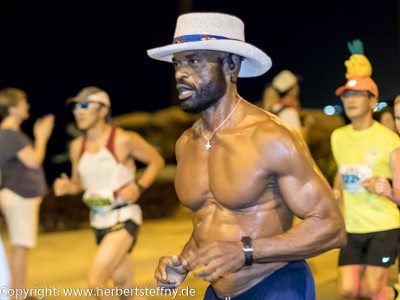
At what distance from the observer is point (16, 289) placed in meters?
4.96

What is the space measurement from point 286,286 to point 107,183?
2661 mm

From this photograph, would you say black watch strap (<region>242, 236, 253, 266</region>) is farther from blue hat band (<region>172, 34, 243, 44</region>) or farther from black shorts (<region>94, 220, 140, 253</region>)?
black shorts (<region>94, 220, 140, 253</region>)

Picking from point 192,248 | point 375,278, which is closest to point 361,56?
point 375,278

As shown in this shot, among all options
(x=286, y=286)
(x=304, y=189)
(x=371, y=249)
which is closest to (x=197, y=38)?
(x=304, y=189)

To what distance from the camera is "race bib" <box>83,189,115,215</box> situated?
14.8ft

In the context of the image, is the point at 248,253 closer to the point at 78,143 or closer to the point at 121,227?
the point at 121,227

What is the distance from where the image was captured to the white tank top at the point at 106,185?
4.51 metres

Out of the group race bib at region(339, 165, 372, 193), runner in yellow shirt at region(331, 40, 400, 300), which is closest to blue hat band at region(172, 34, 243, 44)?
runner in yellow shirt at region(331, 40, 400, 300)

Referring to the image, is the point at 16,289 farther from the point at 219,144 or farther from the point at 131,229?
the point at 219,144

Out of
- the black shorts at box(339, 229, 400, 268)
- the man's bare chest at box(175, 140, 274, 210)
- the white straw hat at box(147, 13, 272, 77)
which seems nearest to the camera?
the man's bare chest at box(175, 140, 274, 210)

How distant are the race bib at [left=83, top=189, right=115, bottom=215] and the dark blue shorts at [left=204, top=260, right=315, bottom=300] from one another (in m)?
2.42

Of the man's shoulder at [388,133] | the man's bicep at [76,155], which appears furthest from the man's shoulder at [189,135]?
the man's bicep at [76,155]

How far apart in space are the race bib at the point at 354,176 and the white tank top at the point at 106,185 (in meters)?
1.78

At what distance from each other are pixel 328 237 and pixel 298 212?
148mm
